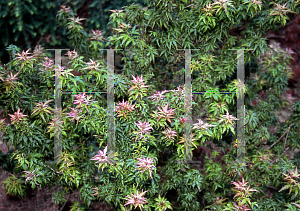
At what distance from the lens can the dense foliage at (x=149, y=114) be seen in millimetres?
2877

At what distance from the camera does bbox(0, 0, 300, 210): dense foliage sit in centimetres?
288

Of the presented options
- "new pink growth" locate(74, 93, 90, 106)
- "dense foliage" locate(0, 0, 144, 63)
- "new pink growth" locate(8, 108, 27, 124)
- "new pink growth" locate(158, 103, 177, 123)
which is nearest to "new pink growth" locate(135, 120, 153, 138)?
"new pink growth" locate(158, 103, 177, 123)

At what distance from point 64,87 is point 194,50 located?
1.54m

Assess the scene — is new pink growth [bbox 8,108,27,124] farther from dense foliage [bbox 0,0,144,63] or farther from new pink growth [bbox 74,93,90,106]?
dense foliage [bbox 0,0,144,63]

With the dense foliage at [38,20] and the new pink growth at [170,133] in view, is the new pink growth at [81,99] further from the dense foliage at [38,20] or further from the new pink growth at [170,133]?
the dense foliage at [38,20]

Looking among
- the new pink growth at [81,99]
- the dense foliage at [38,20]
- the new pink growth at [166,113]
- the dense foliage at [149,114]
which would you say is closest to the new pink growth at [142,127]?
the dense foliage at [149,114]

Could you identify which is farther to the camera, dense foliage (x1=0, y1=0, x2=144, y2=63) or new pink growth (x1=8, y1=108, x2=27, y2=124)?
dense foliage (x1=0, y1=0, x2=144, y2=63)

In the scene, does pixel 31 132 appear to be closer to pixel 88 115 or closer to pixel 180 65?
pixel 88 115

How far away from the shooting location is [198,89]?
326cm

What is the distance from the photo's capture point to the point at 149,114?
2.98 meters

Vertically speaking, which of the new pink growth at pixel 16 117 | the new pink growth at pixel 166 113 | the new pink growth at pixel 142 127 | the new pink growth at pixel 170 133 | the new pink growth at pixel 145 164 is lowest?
the new pink growth at pixel 145 164

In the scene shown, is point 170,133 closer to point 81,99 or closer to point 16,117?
point 81,99

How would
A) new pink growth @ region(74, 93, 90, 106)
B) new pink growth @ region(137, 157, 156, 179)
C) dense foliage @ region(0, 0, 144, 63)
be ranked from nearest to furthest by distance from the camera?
1. new pink growth @ region(137, 157, 156, 179)
2. new pink growth @ region(74, 93, 90, 106)
3. dense foliage @ region(0, 0, 144, 63)

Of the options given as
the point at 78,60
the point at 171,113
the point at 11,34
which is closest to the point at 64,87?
the point at 78,60
